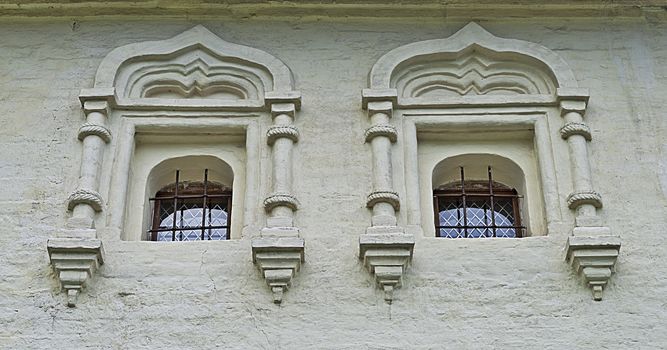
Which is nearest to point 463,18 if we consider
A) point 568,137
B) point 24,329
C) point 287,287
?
point 568,137

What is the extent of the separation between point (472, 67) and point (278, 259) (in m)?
2.10

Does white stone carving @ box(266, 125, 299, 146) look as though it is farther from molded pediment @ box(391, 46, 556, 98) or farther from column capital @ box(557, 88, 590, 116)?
column capital @ box(557, 88, 590, 116)

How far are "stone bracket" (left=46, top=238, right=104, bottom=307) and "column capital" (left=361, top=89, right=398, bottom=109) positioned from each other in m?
1.85

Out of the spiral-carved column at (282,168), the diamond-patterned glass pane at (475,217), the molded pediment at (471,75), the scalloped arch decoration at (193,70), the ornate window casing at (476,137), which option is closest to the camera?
the ornate window casing at (476,137)

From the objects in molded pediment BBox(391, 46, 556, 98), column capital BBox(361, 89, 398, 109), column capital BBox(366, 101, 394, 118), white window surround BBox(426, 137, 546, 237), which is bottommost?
white window surround BBox(426, 137, 546, 237)

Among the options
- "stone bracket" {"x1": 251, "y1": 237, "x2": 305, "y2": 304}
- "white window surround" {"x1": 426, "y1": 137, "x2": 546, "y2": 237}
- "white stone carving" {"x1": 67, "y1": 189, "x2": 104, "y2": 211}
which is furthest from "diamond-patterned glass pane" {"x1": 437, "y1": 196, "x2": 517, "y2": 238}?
"white stone carving" {"x1": 67, "y1": 189, "x2": 104, "y2": 211}

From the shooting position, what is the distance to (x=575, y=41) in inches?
342

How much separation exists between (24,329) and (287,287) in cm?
138

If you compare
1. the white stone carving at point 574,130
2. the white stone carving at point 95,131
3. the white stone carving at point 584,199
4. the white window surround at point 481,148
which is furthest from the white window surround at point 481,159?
the white stone carving at point 95,131

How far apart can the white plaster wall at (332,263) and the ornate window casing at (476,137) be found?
110 mm

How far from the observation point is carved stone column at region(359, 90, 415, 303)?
23.7 feet

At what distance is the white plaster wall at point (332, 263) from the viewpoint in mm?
7043

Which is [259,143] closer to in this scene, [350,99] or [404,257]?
[350,99]

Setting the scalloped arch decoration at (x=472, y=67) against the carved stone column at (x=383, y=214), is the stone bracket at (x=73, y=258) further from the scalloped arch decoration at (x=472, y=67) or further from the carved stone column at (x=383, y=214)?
the scalloped arch decoration at (x=472, y=67)
